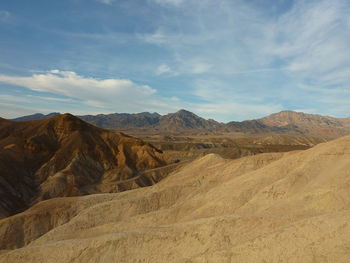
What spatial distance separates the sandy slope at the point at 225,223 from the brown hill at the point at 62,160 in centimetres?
1691

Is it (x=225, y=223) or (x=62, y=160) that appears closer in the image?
(x=225, y=223)

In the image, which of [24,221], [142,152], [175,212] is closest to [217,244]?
[175,212]

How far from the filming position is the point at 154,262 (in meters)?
16.5

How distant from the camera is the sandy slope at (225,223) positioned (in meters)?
13.3

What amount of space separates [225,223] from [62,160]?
179 ft

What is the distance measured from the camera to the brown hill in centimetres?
5103

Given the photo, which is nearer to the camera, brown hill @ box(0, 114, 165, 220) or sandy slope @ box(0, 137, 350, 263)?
sandy slope @ box(0, 137, 350, 263)

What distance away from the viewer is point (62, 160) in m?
63.2

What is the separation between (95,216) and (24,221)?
8.67m

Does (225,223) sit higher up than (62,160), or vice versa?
(225,223)

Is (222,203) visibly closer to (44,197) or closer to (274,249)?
(274,249)

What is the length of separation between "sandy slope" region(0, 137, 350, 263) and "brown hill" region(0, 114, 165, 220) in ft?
55.5

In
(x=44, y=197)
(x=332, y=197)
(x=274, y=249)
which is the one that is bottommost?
(x=44, y=197)

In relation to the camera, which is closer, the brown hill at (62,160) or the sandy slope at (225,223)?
the sandy slope at (225,223)
